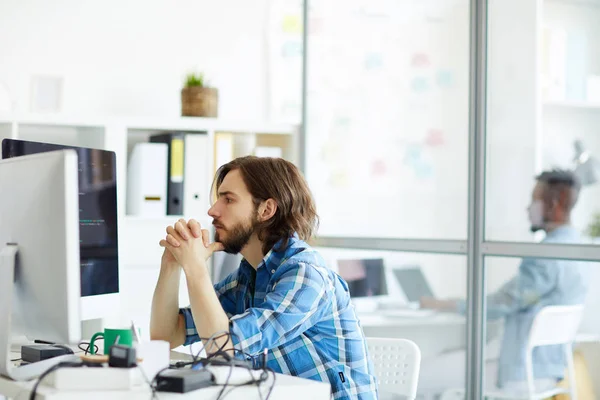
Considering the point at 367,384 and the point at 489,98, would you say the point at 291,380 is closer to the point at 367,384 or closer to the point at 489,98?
the point at 367,384

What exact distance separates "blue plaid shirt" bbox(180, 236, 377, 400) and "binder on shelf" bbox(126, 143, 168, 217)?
185 cm

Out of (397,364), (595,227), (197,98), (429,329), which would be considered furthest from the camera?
(197,98)

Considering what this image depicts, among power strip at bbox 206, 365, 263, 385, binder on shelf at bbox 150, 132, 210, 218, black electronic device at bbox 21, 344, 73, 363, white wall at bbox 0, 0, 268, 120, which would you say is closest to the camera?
power strip at bbox 206, 365, 263, 385

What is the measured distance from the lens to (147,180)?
3922 millimetres

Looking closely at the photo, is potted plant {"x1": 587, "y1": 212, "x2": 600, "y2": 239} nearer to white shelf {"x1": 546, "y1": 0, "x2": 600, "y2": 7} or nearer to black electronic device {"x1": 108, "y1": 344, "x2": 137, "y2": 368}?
white shelf {"x1": 546, "y1": 0, "x2": 600, "y2": 7}

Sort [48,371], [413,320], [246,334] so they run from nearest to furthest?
[48,371], [246,334], [413,320]

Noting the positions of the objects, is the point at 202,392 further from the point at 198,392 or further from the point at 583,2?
the point at 583,2

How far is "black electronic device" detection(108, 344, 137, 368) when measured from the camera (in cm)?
155

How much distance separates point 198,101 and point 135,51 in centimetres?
53

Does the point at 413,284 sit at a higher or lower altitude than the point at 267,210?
lower

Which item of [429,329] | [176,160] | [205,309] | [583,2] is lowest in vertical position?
[429,329]

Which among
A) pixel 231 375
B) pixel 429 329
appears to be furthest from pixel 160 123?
pixel 231 375

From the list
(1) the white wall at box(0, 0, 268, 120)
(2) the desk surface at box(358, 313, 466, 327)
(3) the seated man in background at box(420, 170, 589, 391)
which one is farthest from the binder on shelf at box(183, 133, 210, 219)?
(3) the seated man in background at box(420, 170, 589, 391)

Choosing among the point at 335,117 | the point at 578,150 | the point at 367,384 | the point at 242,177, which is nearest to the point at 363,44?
the point at 335,117
